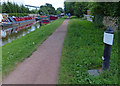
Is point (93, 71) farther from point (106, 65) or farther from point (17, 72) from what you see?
point (17, 72)

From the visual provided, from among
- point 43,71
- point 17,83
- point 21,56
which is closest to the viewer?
point 17,83

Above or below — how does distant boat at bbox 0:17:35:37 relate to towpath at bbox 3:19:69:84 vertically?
above

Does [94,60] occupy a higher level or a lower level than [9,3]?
lower

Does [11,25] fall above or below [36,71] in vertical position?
above

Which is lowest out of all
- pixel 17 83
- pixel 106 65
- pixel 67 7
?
pixel 17 83

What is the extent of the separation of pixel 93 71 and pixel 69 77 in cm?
82


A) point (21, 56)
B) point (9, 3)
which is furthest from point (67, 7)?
point (21, 56)

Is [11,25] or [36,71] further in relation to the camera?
[11,25]

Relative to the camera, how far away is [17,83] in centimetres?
312

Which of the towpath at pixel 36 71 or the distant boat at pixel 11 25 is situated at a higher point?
the distant boat at pixel 11 25

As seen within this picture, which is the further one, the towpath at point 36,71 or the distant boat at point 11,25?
the distant boat at point 11,25

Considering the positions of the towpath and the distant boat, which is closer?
the towpath

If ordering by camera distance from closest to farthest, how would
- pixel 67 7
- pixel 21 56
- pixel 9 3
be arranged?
pixel 21 56 < pixel 9 3 < pixel 67 7

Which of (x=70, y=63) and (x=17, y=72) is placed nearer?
(x=17, y=72)
